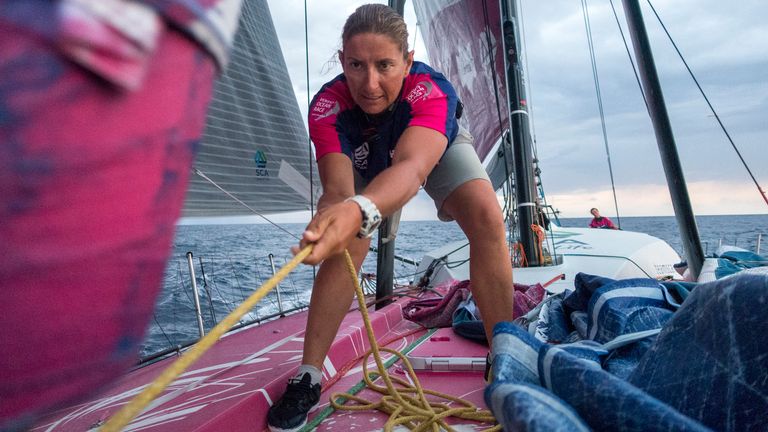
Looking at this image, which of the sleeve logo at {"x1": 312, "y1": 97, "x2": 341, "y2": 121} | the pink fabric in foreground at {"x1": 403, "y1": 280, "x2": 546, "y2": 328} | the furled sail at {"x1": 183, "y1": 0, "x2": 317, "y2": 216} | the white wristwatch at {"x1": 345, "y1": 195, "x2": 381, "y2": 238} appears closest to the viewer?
the white wristwatch at {"x1": 345, "y1": 195, "x2": 381, "y2": 238}

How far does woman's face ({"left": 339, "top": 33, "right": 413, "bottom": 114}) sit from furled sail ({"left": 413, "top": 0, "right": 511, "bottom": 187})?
170 inches

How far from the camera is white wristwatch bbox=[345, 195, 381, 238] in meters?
0.85

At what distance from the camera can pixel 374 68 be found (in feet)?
4.39

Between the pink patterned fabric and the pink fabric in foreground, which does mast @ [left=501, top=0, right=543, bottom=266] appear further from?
the pink patterned fabric

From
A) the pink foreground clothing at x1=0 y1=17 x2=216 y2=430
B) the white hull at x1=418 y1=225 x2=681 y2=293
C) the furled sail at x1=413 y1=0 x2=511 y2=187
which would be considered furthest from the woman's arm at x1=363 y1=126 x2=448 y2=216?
the furled sail at x1=413 y1=0 x2=511 y2=187

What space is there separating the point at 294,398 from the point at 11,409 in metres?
0.97

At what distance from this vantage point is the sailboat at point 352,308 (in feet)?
4.30

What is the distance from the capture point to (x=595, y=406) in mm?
607

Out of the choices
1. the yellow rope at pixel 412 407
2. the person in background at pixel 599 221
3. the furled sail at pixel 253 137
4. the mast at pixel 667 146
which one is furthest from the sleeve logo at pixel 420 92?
the person in background at pixel 599 221

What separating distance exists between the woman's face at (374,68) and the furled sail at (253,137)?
1832mm

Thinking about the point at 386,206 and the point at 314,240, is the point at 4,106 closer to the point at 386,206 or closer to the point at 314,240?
the point at 314,240

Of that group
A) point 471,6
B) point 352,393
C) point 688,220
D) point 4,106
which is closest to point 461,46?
point 471,6

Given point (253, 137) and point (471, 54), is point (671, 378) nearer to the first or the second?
point (253, 137)

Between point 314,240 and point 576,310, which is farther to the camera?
point 576,310
